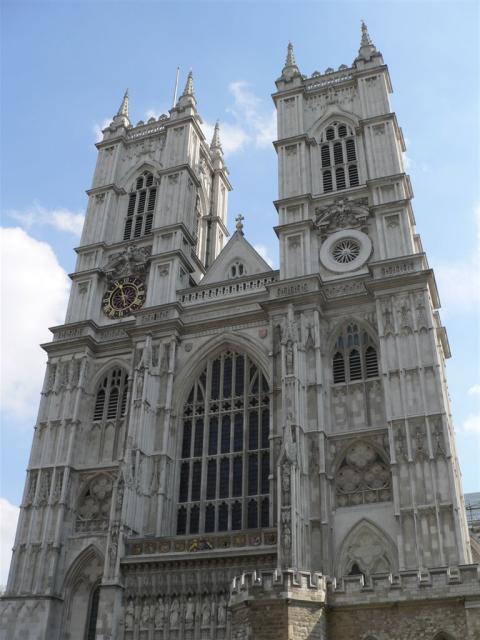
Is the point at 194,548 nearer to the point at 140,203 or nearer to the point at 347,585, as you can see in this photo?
the point at 347,585

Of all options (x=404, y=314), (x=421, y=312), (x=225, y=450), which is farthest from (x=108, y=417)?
(x=421, y=312)

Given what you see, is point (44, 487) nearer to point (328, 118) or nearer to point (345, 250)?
point (345, 250)

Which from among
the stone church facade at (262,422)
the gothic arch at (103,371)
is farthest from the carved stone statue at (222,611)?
the gothic arch at (103,371)

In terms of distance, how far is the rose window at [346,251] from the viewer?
100 feet

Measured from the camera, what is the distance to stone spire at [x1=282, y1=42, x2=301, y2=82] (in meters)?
38.2

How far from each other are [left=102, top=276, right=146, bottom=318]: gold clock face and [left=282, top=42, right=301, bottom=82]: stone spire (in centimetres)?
1450

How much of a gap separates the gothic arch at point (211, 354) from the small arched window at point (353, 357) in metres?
3.16

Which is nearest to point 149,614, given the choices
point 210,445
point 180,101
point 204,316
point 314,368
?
point 210,445

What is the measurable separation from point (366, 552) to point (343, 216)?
15214mm

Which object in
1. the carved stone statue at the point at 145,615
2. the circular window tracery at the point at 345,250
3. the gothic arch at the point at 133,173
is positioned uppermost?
the gothic arch at the point at 133,173

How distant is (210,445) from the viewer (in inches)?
1115

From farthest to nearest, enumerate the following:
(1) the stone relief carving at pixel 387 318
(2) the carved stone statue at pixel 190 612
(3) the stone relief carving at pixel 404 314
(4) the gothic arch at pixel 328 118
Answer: (4) the gothic arch at pixel 328 118, (1) the stone relief carving at pixel 387 318, (3) the stone relief carving at pixel 404 314, (2) the carved stone statue at pixel 190 612

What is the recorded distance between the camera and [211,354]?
30391 mm

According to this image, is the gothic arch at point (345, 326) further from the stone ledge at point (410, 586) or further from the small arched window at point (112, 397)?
the stone ledge at point (410, 586)
